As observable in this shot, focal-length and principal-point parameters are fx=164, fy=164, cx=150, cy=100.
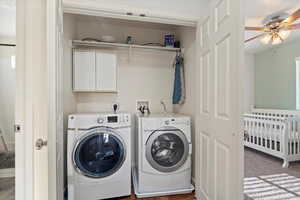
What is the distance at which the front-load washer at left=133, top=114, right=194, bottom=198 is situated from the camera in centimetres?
192

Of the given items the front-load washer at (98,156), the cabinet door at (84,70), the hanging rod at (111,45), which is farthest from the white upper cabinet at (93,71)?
the front-load washer at (98,156)

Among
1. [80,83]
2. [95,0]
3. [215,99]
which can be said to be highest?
[95,0]

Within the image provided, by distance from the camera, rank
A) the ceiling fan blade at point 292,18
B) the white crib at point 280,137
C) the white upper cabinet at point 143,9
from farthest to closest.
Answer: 1. the white crib at point 280,137
2. the ceiling fan blade at point 292,18
3. the white upper cabinet at point 143,9

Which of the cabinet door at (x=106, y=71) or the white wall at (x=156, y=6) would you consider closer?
the white wall at (x=156, y=6)

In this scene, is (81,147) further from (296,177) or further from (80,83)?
(296,177)

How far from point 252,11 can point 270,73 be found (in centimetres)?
276

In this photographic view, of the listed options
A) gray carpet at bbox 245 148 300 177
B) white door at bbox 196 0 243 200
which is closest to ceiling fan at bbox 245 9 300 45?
white door at bbox 196 0 243 200

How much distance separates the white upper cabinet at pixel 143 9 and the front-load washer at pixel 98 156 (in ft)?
3.56

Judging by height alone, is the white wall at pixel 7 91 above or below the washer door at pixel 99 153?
above

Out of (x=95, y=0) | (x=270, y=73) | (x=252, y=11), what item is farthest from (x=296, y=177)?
(x=95, y=0)

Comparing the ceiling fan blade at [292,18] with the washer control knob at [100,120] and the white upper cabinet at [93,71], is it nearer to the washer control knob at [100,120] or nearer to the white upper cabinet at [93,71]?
the white upper cabinet at [93,71]

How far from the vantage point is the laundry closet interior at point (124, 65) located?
2.22 m

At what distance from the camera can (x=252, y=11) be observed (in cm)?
260

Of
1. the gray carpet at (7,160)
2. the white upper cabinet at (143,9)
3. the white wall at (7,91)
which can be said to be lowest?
the gray carpet at (7,160)
